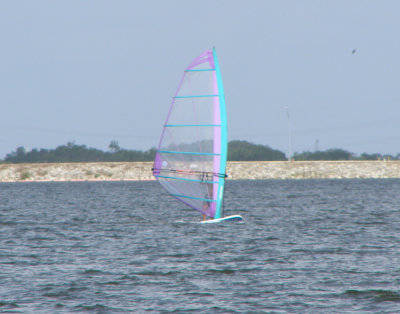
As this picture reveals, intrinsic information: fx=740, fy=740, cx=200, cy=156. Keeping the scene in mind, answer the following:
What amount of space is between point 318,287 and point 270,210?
31.0 m

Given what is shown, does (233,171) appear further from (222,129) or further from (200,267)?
(200,267)

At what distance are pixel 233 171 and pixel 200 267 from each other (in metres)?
145

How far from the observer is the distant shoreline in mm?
163500

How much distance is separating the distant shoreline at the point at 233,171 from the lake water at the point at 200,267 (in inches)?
4907

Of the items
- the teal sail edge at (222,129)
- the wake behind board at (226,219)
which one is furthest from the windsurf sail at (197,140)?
the wake behind board at (226,219)

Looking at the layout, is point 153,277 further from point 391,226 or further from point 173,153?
point 391,226

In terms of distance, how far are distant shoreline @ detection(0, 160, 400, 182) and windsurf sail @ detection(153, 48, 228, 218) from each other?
127654 millimetres

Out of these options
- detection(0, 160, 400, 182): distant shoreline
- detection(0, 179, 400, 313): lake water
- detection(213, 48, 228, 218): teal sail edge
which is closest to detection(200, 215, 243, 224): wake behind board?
detection(0, 179, 400, 313): lake water

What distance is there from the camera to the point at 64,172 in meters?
166

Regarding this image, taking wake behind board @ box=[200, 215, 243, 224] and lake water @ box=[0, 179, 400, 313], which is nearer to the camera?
lake water @ box=[0, 179, 400, 313]

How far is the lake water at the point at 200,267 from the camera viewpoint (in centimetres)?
1750

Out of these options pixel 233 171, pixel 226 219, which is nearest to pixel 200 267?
pixel 226 219

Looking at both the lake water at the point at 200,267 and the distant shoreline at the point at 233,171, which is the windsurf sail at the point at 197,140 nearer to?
the lake water at the point at 200,267

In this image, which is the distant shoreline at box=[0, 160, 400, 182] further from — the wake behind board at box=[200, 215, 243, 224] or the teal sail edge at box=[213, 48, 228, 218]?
the teal sail edge at box=[213, 48, 228, 218]
